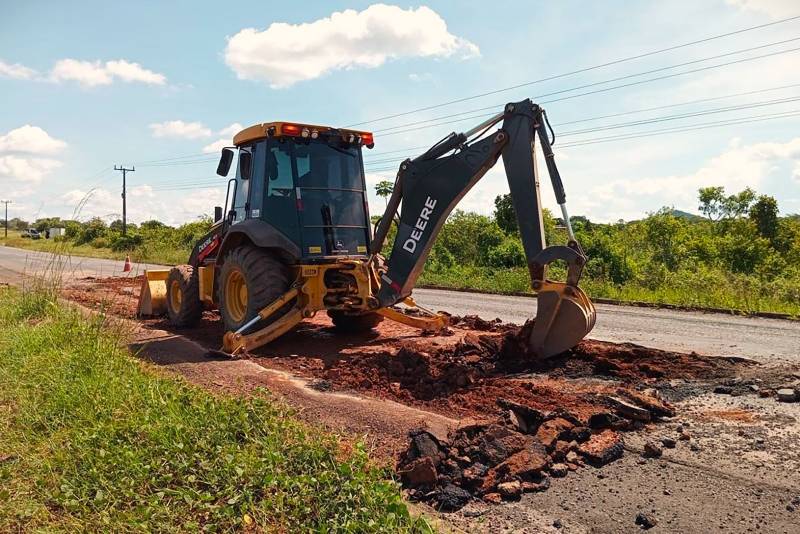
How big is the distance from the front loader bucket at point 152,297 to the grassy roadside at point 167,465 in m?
5.82

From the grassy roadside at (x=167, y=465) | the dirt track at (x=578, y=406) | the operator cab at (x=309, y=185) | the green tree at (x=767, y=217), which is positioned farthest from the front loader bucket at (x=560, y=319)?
the green tree at (x=767, y=217)

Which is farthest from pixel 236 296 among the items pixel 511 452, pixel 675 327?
pixel 675 327

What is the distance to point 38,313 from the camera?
8977 mm

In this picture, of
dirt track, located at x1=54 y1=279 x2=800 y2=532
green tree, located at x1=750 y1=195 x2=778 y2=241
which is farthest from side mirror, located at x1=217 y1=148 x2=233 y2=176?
green tree, located at x1=750 y1=195 x2=778 y2=241

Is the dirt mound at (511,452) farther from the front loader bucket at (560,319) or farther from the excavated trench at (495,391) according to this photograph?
the front loader bucket at (560,319)

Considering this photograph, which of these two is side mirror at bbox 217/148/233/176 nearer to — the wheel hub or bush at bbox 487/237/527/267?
the wheel hub

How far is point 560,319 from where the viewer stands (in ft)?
22.0

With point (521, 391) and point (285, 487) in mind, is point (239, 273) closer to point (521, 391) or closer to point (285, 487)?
point (521, 391)

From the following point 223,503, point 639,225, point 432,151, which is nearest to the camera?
point 223,503

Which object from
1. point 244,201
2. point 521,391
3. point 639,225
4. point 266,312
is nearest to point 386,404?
point 521,391

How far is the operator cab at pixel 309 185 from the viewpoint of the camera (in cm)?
815

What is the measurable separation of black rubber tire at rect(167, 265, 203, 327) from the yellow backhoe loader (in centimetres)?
73

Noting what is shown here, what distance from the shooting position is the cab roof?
8047 millimetres

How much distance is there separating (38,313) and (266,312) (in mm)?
3574
